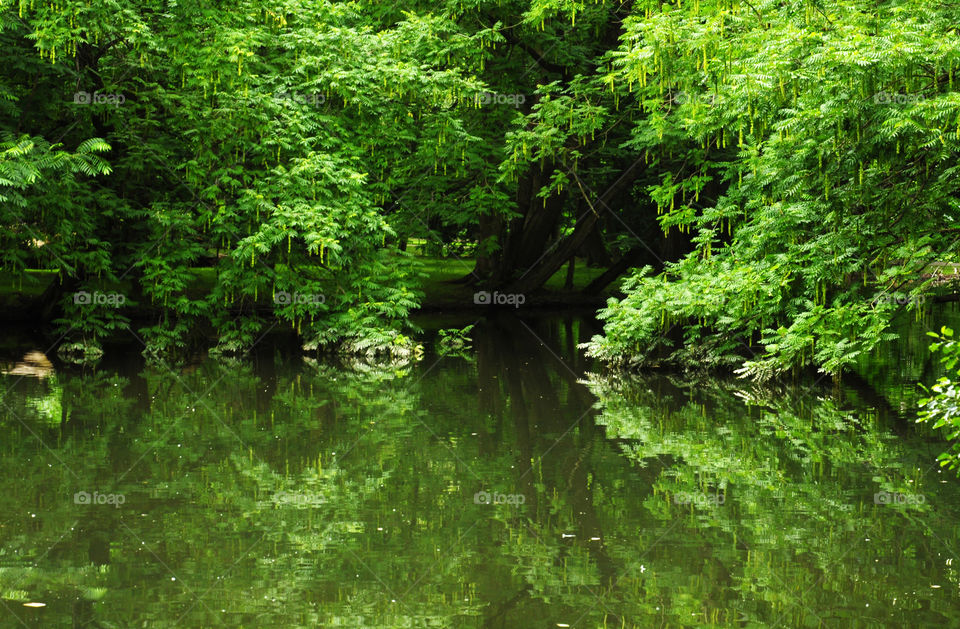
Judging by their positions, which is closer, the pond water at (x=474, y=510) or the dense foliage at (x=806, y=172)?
the pond water at (x=474, y=510)

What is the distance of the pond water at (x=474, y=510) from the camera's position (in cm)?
599

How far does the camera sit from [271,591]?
243 inches

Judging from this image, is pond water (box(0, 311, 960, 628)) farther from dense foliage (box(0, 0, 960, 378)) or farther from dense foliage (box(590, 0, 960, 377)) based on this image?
dense foliage (box(0, 0, 960, 378))

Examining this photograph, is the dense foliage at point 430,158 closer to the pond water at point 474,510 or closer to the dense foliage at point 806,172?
the dense foliage at point 806,172

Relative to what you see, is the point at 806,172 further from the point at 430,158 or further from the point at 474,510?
the point at 430,158

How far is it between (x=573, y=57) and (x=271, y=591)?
1859cm

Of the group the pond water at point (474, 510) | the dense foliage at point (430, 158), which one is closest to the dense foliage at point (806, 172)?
the dense foliage at point (430, 158)

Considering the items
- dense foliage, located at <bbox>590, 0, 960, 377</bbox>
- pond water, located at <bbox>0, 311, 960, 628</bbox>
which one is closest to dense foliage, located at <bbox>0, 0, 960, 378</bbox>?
dense foliage, located at <bbox>590, 0, 960, 377</bbox>

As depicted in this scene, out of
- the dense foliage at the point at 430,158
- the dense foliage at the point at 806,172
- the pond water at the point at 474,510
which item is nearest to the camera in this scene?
the pond water at the point at 474,510

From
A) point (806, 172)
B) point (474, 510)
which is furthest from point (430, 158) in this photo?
point (474, 510)

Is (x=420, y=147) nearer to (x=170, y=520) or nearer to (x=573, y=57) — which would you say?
(x=573, y=57)

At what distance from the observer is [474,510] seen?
8039 millimetres

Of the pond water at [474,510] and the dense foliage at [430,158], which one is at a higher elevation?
the dense foliage at [430,158]

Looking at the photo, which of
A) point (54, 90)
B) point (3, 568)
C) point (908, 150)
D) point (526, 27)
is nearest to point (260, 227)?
point (54, 90)
